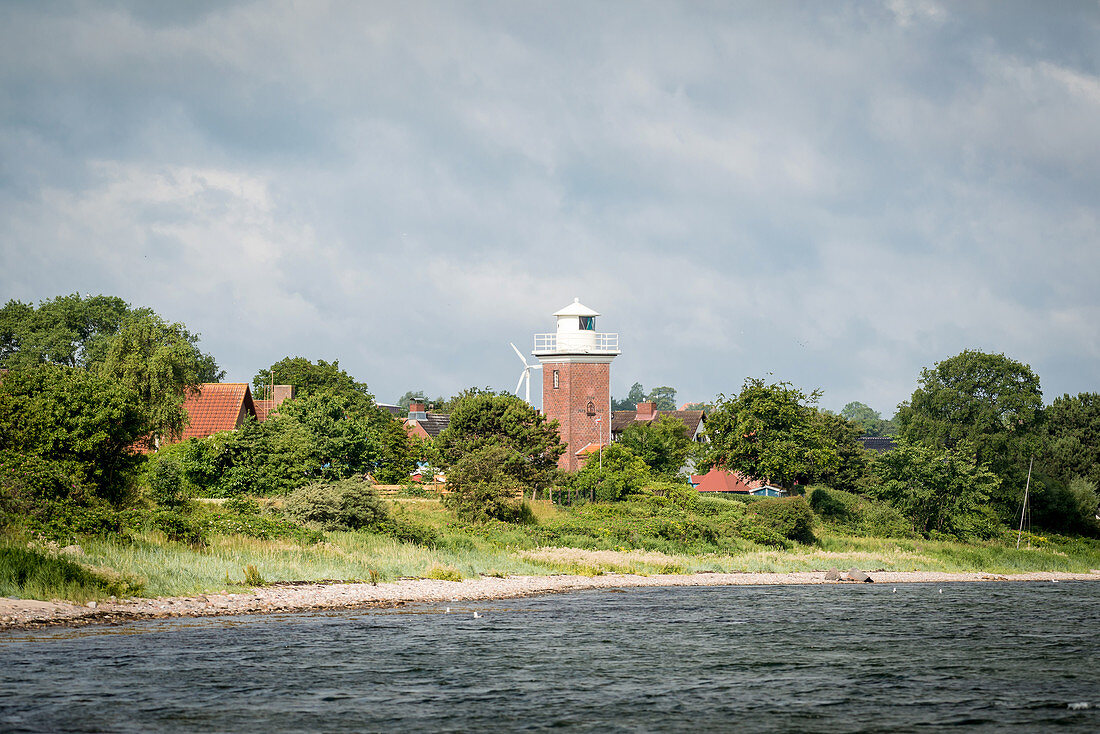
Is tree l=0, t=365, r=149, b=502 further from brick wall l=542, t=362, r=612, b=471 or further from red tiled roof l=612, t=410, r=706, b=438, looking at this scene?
red tiled roof l=612, t=410, r=706, b=438

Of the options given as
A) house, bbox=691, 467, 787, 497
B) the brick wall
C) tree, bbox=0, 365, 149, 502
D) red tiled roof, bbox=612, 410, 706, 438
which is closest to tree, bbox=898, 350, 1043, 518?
house, bbox=691, 467, 787, 497

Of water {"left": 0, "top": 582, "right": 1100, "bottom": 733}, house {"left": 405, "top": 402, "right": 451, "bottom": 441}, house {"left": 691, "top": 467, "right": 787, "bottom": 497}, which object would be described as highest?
house {"left": 405, "top": 402, "right": 451, "bottom": 441}

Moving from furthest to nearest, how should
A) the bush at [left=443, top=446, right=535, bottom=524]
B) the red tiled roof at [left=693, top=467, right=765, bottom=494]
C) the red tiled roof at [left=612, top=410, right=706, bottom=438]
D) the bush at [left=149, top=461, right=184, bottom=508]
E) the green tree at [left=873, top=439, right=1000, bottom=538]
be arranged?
the red tiled roof at [left=612, top=410, right=706, bottom=438], the red tiled roof at [left=693, top=467, right=765, bottom=494], the green tree at [left=873, top=439, right=1000, bottom=538], the bush at [left=443, top=446, right=535, bottom=524], the bush at [left=149, top=461, right=184, bottom=508]

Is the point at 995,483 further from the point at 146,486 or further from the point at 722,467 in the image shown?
the point at 146,486

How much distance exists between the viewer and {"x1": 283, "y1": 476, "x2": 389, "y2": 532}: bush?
4094 cm

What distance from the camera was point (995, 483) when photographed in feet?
218

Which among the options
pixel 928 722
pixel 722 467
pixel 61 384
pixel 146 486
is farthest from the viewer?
pixel 722 467

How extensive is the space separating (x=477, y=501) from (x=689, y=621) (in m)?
24.5

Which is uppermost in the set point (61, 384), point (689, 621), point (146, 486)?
point (61, 384)

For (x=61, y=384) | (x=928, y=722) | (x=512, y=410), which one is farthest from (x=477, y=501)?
(x=928, y=722)

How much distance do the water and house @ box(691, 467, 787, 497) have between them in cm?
5210

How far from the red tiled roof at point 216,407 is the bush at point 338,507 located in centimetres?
2659

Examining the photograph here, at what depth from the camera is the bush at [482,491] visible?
2021 inches

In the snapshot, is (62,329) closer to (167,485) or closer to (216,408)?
(216,408)
